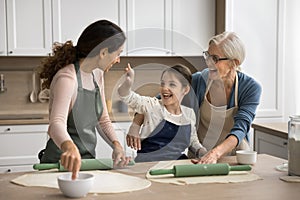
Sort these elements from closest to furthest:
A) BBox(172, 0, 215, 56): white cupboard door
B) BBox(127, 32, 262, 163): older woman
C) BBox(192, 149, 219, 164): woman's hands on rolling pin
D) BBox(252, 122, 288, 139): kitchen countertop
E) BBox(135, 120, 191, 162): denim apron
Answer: BBox(192, 149, 219, 164): woman's hands on rolling pin → BBox(135, 120, 191, 162): denim apron → BBox(127, 32, 262, 163): older woman → BBox(252, 122, 288, 139): kitchen countertop → BBox(172, 0, 215, 56): white cupboard door

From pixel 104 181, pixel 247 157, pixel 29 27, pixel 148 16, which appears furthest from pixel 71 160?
pixel 148 16

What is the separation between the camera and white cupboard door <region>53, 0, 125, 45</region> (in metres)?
3.56

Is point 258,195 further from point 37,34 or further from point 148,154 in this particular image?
point 37,34

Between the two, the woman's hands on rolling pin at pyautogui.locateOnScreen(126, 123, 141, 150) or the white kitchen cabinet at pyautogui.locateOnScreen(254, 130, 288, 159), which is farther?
the white kitchen cabinet at pyautogui.locateOnScreen(254, 130, 288, 159)

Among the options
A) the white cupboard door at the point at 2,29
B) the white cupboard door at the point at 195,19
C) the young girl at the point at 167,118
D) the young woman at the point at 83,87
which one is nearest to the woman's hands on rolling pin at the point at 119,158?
the young woman at the point at 83,87

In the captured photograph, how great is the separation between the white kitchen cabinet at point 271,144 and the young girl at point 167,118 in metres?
1.15

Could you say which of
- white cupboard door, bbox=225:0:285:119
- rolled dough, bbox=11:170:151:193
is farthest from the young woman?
white cupboard door, bbox=225:0:285:119

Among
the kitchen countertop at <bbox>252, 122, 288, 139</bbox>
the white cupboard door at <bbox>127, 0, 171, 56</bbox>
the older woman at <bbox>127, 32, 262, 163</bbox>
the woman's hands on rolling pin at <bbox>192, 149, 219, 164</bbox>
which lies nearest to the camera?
the woman's hands on rolling pin at <bbox>192, 149, 219, 164</bbox>

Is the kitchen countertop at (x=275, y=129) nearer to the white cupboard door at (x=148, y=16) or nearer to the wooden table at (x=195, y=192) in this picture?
the white cupboard door at (x=148, y=16)

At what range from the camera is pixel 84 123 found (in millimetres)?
1994

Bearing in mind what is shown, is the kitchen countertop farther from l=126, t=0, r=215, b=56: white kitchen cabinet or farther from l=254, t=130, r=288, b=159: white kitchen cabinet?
l=126, t=0, r=215, b=56: white kitchen cabinet

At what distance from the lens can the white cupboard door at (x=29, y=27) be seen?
3484 millimetres

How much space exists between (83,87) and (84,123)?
0.16 m

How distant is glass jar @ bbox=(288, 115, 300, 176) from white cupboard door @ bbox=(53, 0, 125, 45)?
217 cm
